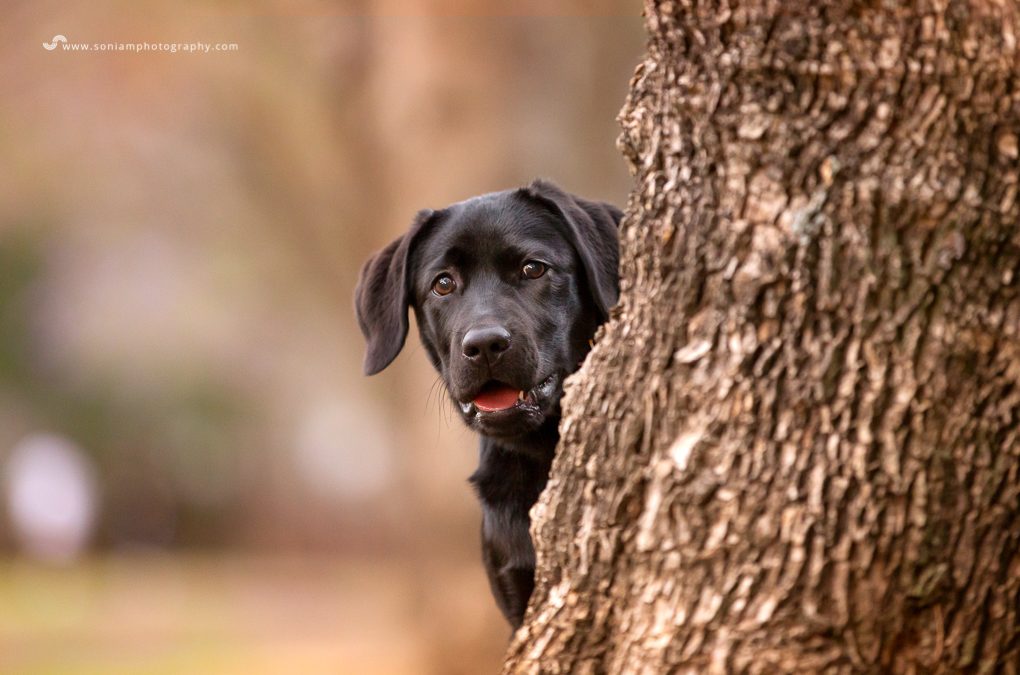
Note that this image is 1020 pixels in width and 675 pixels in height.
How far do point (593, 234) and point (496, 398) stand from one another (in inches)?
30.8

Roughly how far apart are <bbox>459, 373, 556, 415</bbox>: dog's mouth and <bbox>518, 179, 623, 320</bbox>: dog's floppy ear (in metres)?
0.35

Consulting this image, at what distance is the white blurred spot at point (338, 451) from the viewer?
21859 mm

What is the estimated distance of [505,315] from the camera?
13.9 ft

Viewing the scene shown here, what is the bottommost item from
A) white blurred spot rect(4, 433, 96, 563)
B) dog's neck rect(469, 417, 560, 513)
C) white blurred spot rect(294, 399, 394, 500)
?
white blurred spot rect(294, 399, 394, 500)

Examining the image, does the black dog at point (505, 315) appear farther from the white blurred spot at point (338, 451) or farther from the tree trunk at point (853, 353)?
the white blurred spot at point (338, 451)

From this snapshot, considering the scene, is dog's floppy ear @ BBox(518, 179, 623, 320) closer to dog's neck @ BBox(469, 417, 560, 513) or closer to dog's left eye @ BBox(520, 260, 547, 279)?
dog's left eye @ BBox(520, 260, 547, 279)

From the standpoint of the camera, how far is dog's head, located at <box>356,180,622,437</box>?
4152 mm

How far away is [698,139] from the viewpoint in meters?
2.57

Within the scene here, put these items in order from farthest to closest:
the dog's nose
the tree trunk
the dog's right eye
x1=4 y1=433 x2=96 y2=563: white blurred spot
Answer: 1. x1=4 y1=433 x2=96 y2=563: white blurred spot
2. the dog's right eye
3. the dog's nose
4. the tree trunk

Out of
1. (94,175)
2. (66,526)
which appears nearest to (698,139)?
(94,175)

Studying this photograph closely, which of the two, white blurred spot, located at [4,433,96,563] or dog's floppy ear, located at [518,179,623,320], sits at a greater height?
dog's floppy ear, located at [518,179,623,320]

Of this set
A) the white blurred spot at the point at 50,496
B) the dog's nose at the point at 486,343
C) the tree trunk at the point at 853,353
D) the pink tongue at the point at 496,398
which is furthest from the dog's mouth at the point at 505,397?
the white blurred spot at the point at 50,496

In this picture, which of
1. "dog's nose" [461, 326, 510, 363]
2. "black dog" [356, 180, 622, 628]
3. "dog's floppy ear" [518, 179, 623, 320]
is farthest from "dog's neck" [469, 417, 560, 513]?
"dog's floppy ear" [518, 179, 623, 320]

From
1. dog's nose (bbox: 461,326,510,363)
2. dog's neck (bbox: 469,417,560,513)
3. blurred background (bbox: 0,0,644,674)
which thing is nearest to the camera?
dog's nose (bbox: 461,326,510,363)
